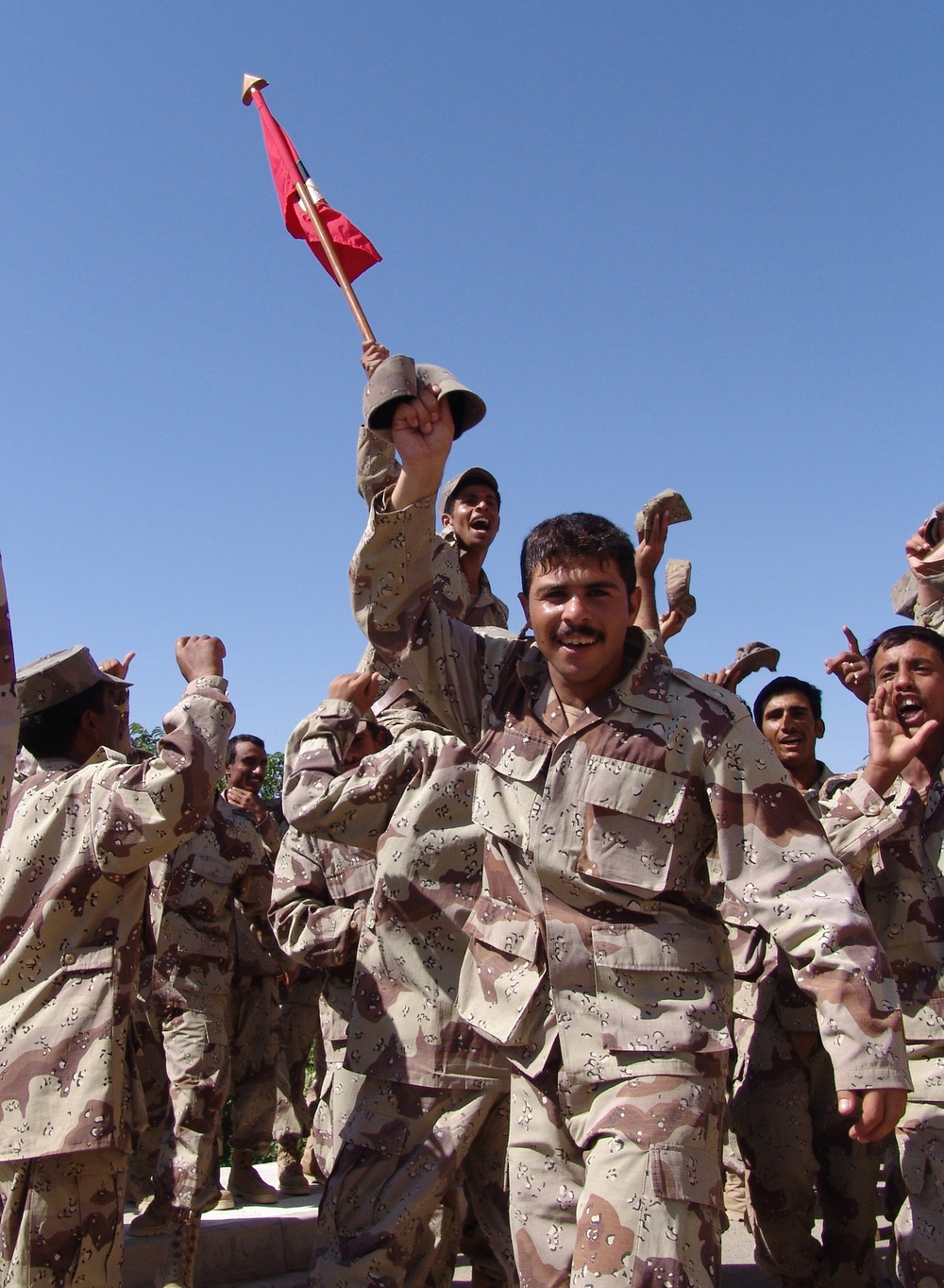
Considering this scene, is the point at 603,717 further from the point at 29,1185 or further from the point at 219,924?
the point at 219,924

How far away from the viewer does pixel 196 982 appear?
704 cm

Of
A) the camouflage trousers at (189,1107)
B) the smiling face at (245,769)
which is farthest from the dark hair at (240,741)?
the camouflage trousers at (189,1107)

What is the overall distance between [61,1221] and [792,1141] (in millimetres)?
3004

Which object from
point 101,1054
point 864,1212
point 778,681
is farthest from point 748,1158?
point 101,1054

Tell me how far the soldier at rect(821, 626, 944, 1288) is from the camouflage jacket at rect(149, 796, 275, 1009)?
3775 millimetres

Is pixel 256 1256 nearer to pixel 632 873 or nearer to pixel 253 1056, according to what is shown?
pixel 253 1056

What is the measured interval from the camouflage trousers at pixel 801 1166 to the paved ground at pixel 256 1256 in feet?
2.56

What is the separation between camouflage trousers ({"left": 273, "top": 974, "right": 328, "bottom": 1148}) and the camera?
8.73 m

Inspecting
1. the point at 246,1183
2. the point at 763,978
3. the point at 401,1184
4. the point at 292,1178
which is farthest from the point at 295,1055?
the point at 401,1184

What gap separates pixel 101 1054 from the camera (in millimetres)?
4023

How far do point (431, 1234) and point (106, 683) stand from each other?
2277 mm

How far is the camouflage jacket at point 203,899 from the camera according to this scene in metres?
7.07

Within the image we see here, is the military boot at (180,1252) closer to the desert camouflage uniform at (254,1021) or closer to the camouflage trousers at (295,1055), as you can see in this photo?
the desert camouflage uniform at (254,1021)

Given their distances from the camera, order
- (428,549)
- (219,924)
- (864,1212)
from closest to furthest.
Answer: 1. (428,549)
2. (864,1212)
3. (219,924)
